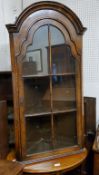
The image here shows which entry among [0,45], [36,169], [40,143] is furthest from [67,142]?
[0,45]

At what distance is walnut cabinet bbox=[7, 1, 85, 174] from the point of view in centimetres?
145

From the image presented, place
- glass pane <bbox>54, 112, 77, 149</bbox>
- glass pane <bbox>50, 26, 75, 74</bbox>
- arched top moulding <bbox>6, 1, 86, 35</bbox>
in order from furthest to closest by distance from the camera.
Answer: glass pane <bbox>54, 112, 77, 149</bbox>
glass pane <bbox>50, 26, 75, 74</bbox>
arched top moulding <bbox>6, 1, 86, 35</bbox>

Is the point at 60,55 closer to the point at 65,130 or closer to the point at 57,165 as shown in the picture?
the point at 65,130

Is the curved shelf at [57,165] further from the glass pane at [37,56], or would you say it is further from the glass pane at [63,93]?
the glass pane at [37,56]

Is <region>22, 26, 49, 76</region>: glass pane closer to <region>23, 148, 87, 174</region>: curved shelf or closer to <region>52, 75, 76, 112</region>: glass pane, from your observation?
<region>52, 75, 76, 112</region>: glass pane

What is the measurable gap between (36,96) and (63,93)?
0.22 metres

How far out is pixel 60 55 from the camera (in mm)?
1568

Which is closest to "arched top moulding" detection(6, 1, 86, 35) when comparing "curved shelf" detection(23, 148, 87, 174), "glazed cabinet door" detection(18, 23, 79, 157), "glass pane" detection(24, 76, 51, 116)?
"glazed cabinet door" detection(18, 23, 79, 157)

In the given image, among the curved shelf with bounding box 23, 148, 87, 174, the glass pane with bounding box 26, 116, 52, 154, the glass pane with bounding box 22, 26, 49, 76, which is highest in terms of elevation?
the glass pane with bounding box 22, 26, 49, 76

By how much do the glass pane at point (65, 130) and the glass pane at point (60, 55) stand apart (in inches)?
14.4

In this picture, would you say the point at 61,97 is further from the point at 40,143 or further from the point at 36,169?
the point at 36,169

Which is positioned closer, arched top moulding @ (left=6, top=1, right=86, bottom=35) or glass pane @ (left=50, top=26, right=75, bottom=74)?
arched top moulding @ (left=6, top=1, right=86, bottom=35)

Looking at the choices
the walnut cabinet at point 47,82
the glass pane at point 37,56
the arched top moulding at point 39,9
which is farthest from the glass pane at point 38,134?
the arched top moulding at point 39,9

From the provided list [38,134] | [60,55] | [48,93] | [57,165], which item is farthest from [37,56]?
[57,165]
